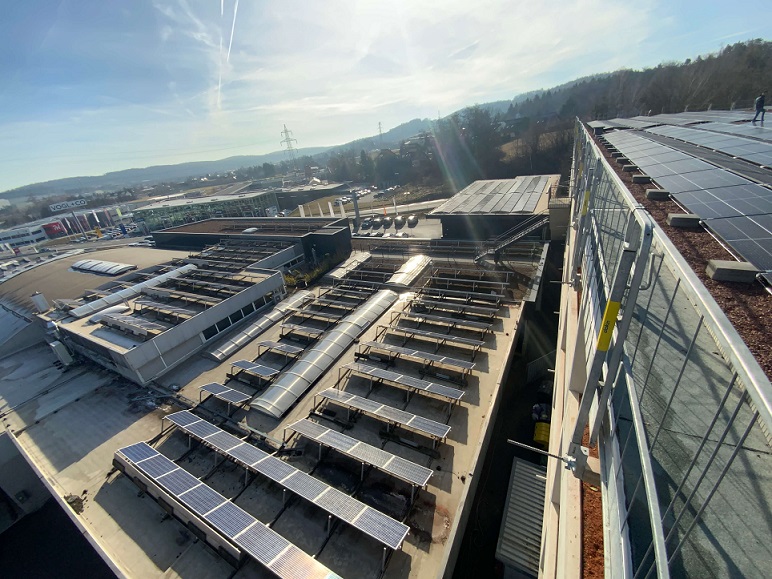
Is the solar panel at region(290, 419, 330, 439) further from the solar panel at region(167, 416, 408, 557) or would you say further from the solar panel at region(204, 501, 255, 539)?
the solar panel at region(204, 501, 255, 539)

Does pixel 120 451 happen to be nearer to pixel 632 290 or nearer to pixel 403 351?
pixel 403 351

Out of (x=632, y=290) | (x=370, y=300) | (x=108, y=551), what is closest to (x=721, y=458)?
(x=632, y=290)

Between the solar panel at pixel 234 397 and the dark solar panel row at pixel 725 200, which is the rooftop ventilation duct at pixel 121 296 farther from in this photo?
the dark solar panel row at pixel 725 200

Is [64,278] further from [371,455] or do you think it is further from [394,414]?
[371,455]

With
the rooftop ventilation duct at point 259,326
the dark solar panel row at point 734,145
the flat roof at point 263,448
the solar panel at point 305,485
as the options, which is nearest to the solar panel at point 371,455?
the flat roof at point 263,448

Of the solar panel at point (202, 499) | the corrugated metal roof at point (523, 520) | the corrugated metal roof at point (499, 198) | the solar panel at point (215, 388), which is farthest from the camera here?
the corrugated metal roof at point (499, 198)

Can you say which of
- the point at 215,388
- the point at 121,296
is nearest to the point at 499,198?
the point at 215,388
